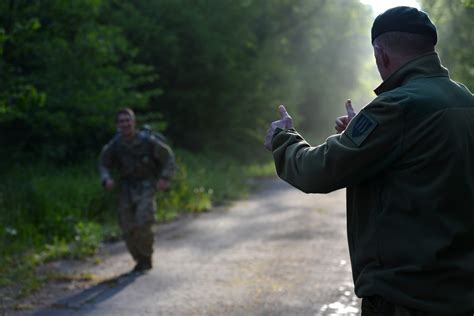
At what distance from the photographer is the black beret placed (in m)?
3.06

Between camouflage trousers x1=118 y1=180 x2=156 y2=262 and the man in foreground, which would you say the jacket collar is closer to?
the man in foreground

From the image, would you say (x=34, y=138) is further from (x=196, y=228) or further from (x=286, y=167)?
(x=286, y=167)

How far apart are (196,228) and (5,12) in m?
5.06

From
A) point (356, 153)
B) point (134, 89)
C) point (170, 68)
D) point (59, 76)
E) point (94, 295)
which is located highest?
point (170, 68)

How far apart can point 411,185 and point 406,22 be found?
67 cm

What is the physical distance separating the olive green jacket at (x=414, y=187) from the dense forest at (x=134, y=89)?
15.4 ft

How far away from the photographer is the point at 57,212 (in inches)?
483

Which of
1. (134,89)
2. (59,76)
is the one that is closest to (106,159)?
(59,76)

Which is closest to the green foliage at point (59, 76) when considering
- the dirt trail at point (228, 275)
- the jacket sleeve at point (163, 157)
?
the jacket sleeve at point (163, 157)

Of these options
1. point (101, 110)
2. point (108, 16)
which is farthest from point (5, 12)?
point (108, 16)

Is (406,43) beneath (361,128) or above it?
above

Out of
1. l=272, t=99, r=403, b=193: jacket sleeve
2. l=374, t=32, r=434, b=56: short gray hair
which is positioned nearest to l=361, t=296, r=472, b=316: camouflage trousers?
l=272, t=99, r=403, b=193: jacket sleeve

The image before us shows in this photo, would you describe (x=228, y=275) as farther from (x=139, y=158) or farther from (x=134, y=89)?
(x=134, y=89)

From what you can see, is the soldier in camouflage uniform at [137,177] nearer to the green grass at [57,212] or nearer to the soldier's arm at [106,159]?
the soldier's arm at [106,159]
